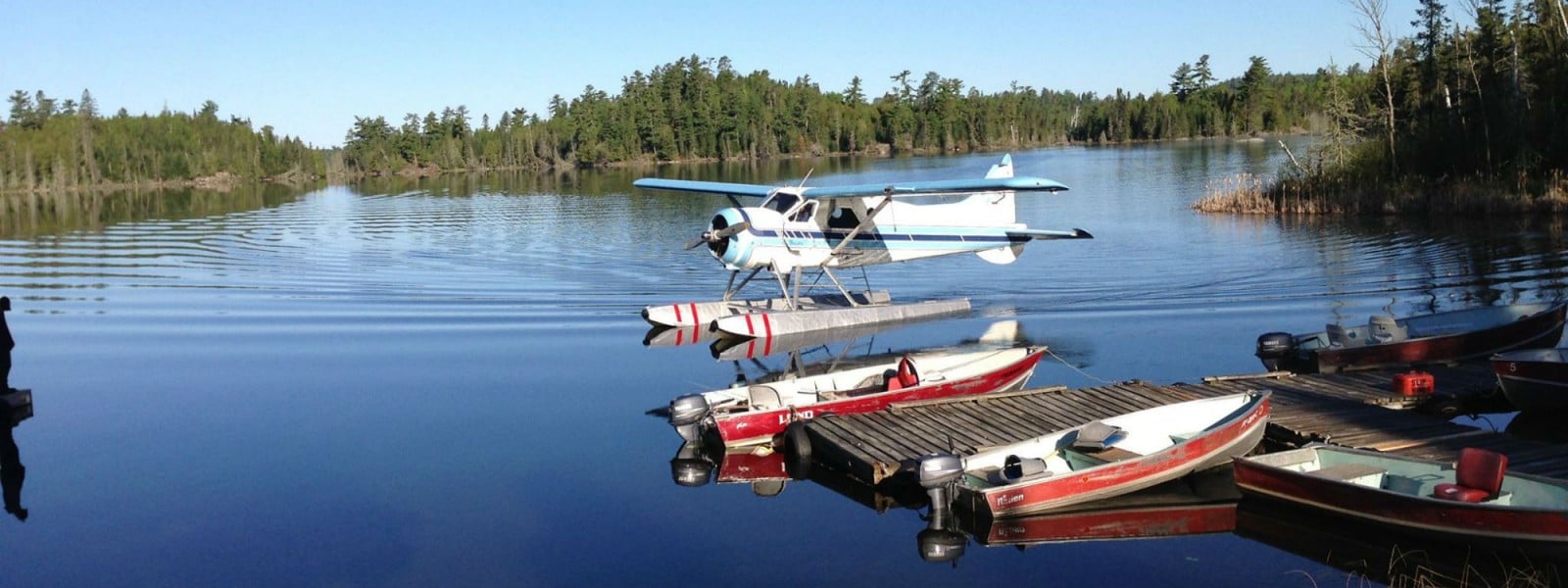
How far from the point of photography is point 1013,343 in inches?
628

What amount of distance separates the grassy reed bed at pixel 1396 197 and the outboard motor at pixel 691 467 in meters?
23.8

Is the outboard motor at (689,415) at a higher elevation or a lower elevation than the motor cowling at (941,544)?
higher

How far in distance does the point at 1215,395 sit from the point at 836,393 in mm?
3451

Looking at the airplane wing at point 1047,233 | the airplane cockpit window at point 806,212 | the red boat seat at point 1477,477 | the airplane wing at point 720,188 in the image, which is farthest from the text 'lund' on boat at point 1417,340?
the airplane wing at point 720,188

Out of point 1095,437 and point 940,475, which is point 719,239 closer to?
point 1095,437

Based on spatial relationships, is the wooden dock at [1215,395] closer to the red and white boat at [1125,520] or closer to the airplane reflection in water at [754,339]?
the red and white boat at [1125,520]

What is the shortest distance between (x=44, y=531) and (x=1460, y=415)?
11723mm

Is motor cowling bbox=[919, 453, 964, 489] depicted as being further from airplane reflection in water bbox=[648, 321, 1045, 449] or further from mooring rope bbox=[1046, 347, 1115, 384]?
mooring rope bbox=[1046, 347, 1115, 384]

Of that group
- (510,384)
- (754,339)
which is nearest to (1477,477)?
(510,384)

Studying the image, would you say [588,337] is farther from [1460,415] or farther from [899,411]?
[1460,415]

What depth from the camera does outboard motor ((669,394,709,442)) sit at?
1071 centimetres

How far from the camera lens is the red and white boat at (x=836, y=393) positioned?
10867mm

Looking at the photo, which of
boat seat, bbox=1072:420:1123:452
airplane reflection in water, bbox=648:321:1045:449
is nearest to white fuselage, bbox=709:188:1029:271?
airplane reflection in water, bbox=648:321:1045:449

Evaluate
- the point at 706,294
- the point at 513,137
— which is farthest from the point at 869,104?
the point at 706,294
